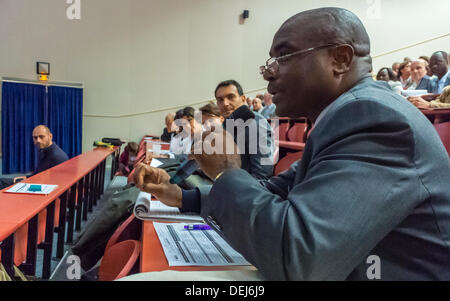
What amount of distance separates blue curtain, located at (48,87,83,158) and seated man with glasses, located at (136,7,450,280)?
7.44 m

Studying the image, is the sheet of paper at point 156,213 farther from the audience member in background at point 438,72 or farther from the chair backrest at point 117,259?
the audience member in background at point 438,72

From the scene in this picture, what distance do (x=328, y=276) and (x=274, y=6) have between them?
26.6ft

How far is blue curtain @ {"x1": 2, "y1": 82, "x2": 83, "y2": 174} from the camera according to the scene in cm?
678

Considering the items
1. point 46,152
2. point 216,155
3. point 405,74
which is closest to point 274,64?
point 216,155

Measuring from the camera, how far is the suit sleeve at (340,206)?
0.43 meters

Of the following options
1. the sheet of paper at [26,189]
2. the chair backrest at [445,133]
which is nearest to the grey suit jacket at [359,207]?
the chair backrest at [445,133]

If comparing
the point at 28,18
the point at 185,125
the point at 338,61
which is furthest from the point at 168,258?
the point at 28,18

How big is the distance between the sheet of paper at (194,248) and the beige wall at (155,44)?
6.85m

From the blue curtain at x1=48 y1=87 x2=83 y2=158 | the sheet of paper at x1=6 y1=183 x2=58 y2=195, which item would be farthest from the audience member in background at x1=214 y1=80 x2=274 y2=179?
the blue curtain at x1=48 y1=87 x2=83 y2=158

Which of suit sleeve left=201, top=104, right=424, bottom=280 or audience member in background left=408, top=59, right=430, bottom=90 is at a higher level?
audience member in background left=408, top=59, right=430, bottom=90

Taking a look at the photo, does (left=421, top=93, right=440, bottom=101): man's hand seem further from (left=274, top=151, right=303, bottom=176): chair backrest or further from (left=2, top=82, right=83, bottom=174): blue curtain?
(left=2, top=82, right=83, bottom=174): blue curtain

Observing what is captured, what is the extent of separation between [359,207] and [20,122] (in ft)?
25.8

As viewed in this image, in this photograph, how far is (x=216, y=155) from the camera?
0.67 meters

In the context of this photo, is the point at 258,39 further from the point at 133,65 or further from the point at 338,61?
the point at 338,61
